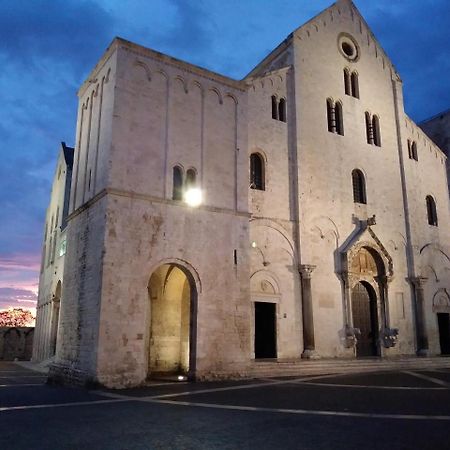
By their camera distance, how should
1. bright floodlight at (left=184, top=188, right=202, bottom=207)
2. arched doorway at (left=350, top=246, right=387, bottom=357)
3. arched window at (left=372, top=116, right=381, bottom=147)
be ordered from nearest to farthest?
1. bright floodlight at (left=184, top=188, right=202, bottom=207)
2. arched doorway at (left=350, top=246, right=387, bottom=357)
3. arched window at (left=372, top=116, right=381, bottom=147)

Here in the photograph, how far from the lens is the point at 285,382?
46.6 feet

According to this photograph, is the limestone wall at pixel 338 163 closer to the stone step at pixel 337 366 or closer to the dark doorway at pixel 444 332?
the stone step at pixel 337 366

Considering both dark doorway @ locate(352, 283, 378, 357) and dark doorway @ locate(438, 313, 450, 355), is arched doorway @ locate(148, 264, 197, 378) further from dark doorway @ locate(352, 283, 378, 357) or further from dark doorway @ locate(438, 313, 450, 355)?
dark doorway @ locate(438, 313, 450, 355)

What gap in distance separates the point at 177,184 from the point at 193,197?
28.5 inches

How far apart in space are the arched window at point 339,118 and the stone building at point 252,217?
57mm

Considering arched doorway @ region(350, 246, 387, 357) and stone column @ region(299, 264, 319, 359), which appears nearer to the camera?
stone column @ region(299, 264, 319, 359)

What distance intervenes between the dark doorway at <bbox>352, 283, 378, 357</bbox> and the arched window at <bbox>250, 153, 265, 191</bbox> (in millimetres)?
6921

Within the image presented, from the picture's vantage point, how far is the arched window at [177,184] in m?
15.6

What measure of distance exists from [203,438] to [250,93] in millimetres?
16152

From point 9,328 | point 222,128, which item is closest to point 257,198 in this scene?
point 222,128

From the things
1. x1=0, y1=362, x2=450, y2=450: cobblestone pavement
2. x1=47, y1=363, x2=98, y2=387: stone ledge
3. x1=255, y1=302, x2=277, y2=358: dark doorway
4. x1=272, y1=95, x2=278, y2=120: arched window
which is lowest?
x1=0, y1=362, x2=450, y2=450: cobblestone pavement

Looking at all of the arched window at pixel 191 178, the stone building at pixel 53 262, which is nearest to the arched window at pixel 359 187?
the arched window at pixel 191 178

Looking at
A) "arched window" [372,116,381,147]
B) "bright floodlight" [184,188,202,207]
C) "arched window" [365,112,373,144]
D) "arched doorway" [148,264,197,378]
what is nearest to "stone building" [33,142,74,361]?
"arched doorway" [148,264,197,378]

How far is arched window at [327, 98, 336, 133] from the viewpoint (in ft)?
73.5
